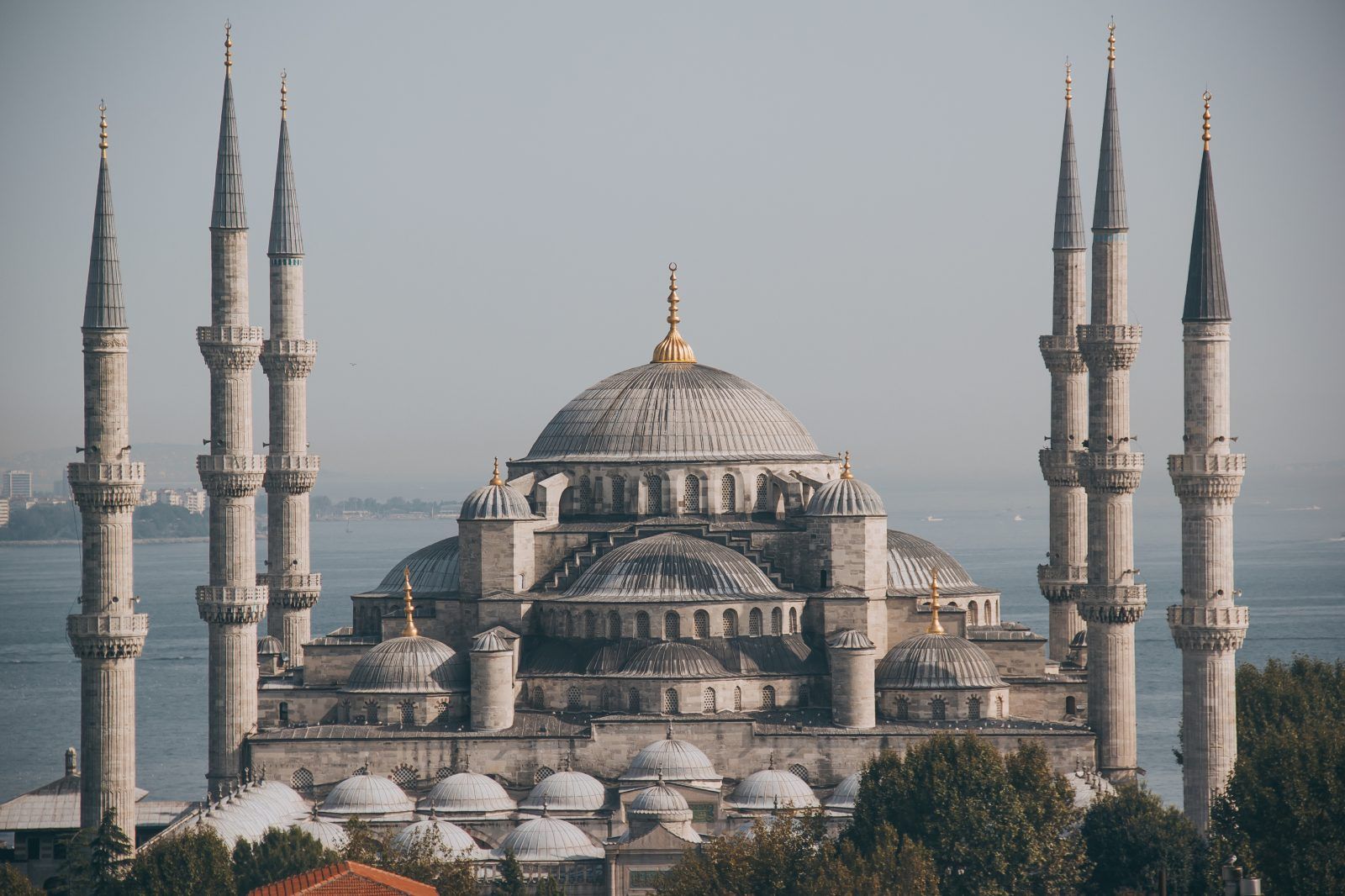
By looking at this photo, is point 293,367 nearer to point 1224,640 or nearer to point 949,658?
point 949,658

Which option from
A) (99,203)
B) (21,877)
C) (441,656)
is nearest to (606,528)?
A: (441,656)

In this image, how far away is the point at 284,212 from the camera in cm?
6481

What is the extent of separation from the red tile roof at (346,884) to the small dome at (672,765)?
10747 millimetres

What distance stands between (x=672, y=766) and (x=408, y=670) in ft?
22.0

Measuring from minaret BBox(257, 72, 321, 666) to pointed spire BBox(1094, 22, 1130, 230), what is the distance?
1933cm

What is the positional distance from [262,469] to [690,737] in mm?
11481

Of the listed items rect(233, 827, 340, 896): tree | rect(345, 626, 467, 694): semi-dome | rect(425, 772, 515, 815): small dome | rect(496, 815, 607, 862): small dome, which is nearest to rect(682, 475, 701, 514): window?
rect(345, 626, 467, 694): semi-dome

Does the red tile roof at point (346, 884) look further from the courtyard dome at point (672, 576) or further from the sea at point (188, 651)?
the sea at point (188, 651)

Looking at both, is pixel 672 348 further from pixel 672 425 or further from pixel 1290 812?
pixel 1290 812

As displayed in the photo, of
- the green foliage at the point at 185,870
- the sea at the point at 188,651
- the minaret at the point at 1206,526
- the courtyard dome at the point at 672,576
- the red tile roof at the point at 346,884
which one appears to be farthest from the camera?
the sea at the point at 188,651

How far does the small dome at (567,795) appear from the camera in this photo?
5325 cm

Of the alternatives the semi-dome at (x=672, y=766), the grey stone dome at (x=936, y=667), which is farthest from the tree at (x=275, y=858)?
the grey stone dome at (x=936, y=667)

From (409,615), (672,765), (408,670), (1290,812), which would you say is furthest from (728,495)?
(1290,812)

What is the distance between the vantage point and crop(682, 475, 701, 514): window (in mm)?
64000
